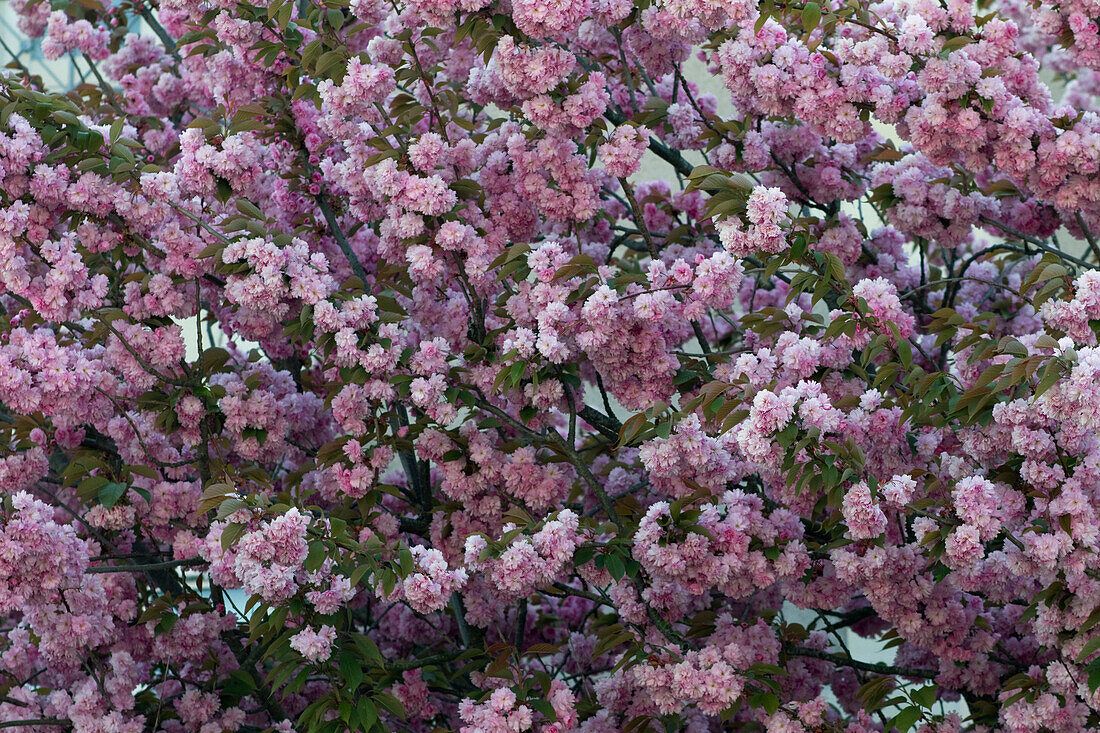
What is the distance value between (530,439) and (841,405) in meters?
0.79

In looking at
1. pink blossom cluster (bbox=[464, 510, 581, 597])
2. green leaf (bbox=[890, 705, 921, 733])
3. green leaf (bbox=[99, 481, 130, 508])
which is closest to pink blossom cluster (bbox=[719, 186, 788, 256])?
pink blossom cluster (bbox=[464, 510, 581, 597])

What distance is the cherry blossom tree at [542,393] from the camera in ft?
8.23

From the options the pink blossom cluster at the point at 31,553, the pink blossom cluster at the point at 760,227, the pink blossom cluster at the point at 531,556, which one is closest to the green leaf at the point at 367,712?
the pink blossom cluster at the point at 531,556

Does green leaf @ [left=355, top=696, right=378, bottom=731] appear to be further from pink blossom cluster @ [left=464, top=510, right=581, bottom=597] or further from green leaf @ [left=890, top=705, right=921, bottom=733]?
green leaf @ [left=890, top=705, right=921, bottom=733]

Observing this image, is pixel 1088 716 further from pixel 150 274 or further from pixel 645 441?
pixel 150 274

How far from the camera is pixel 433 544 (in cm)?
310

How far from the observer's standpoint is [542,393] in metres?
2.75

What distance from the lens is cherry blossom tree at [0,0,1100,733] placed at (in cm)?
251

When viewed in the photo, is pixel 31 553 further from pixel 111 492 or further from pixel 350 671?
pixel 350 671

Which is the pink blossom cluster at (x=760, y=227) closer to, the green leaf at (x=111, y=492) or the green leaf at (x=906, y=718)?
the green leaf at (x=906, y=718)

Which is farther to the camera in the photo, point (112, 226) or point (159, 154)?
point (159, 154)

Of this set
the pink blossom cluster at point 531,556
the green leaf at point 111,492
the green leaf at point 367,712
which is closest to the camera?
the pink blossom cluster at point 531,556

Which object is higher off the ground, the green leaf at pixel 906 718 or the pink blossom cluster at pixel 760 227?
the pink blossom cluster at pixel 760 227

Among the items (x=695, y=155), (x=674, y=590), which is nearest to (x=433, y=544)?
(x=674, y=590)
